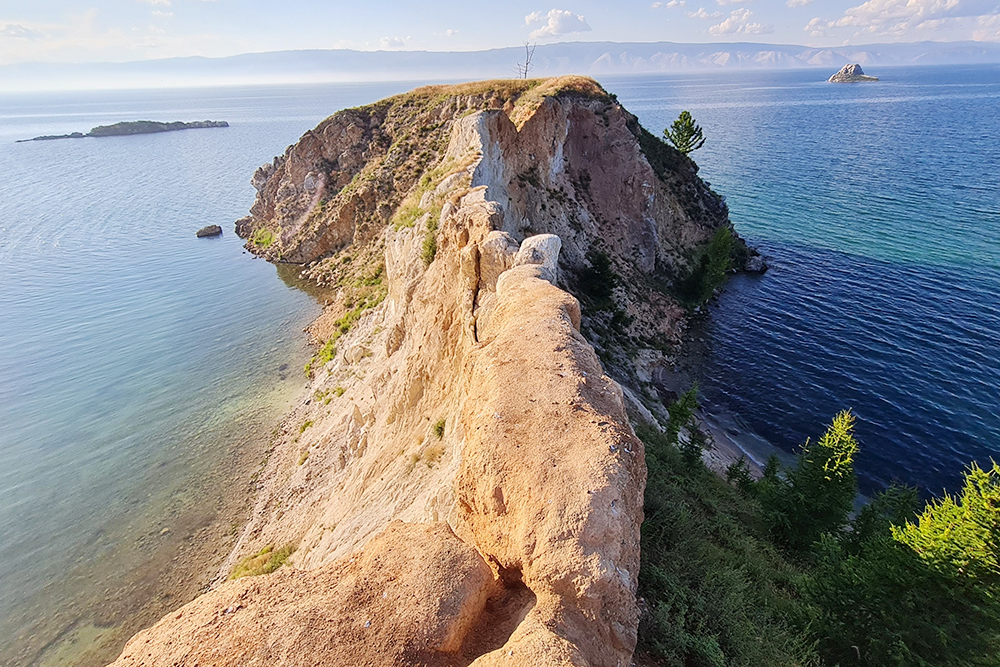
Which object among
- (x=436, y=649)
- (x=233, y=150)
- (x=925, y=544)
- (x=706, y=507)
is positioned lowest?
(x=233, y=150)

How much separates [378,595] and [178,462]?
28.5 meters

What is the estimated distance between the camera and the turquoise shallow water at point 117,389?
24.3 metres

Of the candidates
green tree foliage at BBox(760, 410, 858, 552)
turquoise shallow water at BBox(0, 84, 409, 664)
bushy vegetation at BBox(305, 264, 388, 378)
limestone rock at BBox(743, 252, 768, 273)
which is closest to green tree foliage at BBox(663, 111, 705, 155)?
limestone rock at BBox(743, 252, 768, 273)

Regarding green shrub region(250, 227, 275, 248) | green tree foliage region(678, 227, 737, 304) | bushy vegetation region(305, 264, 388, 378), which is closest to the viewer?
bushy vegetation region(305, 264, 388, 378)

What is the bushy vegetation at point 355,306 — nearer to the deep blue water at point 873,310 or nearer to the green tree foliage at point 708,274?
the deep blue water at point 873,310

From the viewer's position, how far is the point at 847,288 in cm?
4881

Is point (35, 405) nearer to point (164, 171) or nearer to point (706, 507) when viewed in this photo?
point (706, 507)

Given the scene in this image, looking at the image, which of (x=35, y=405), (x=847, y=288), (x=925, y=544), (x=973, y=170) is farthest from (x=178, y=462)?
(x=973, y=170)

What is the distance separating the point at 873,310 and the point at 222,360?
188 ft

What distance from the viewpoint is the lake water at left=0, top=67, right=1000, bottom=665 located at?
24.7 m

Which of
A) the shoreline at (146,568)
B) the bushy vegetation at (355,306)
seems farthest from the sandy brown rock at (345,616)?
the bushy vegetation at (355,306)

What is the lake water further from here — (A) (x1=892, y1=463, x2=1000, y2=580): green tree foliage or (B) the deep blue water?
(A) (x1=892, y1=463, x2=1000, y2=580): green tree foliage

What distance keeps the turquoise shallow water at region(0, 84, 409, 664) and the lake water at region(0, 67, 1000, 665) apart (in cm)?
16

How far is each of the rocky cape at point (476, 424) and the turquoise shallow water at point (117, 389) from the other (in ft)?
17.0
